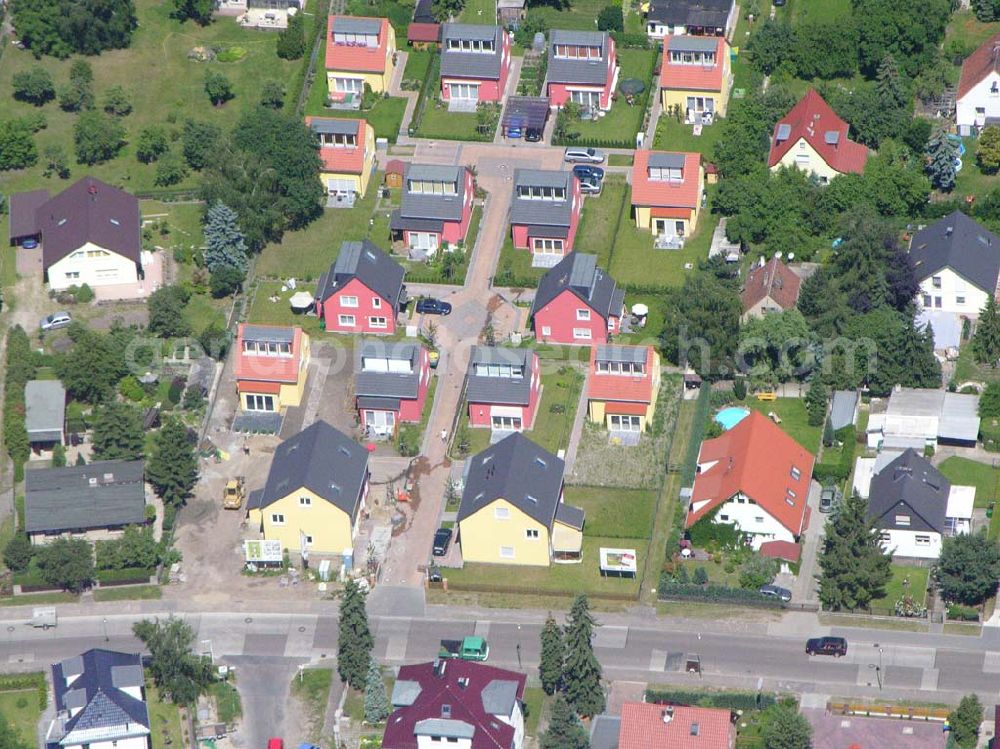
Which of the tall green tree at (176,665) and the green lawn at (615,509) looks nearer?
the tall green tree at (176,665)

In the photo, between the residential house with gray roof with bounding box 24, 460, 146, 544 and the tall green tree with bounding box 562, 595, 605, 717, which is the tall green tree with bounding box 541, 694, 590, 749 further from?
the residential house with gray roof with bounding box 24, 460, 146, 544

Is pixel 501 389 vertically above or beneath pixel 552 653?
above

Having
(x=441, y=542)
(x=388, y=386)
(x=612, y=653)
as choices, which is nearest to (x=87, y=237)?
(x=388, y=386)

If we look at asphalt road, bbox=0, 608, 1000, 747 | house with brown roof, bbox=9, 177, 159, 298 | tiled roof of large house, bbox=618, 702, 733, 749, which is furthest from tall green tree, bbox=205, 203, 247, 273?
tiled roof of large house, bbox=618, 702, 733, 749

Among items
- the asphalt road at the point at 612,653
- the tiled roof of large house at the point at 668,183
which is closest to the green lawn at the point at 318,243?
the tiled roof of large house at the point at 668,183

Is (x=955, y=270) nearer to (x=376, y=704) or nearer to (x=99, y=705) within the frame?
(x=376, y=704)

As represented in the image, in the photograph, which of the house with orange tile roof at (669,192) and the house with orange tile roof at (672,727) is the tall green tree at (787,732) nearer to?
the house with orange tile roof at (672,727)

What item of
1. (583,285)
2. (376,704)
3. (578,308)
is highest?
(583,285)
